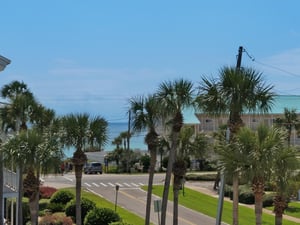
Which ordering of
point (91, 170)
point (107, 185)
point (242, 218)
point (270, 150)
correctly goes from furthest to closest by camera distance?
point (91, 170), point (107, 185), point (242, 218), point (270, 150)

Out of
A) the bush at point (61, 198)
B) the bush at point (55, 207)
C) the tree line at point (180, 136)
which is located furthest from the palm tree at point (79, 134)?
the bush at point (61, 198)

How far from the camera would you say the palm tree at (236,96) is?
1830cm

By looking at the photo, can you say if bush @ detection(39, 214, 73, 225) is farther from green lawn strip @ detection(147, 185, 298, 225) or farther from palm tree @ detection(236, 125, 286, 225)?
palm tree @ detection(236, 125, 286, 225)

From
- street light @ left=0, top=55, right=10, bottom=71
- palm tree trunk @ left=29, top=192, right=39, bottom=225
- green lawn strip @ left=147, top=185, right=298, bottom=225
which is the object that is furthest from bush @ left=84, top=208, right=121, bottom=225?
street light @ left=0, top=55, right=10, bottom=71

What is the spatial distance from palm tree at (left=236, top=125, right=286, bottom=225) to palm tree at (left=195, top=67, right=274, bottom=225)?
98.4 inches

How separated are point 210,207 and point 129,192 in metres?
10.0

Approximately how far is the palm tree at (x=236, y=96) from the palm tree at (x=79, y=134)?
14.4 feet

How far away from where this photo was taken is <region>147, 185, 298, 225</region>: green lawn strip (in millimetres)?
36531

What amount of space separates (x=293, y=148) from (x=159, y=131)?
8538mm

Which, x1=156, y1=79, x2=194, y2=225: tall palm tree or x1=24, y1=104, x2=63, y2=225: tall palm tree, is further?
x1=156, y1=79, x2=194, y2=225: tall palm tree

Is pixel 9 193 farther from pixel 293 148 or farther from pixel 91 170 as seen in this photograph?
pixel 91 170

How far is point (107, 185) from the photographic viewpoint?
55.2 meters

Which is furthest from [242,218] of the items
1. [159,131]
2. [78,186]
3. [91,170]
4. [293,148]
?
[91,170]

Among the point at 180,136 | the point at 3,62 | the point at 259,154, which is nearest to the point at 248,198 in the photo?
the point at 180,136
